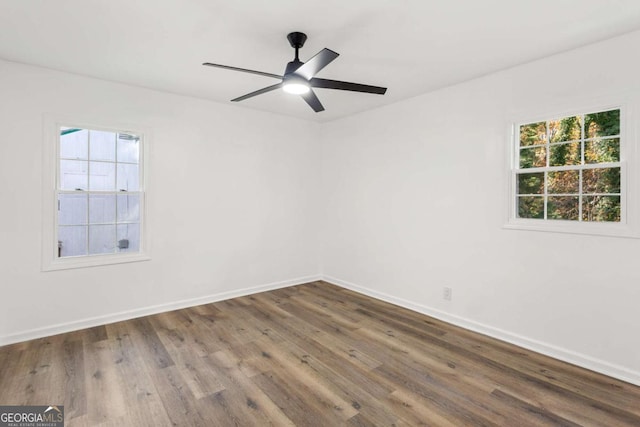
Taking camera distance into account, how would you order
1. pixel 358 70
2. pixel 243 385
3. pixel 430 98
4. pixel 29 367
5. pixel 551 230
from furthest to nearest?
pixel 430 98 → pixel 358 70 → pixel 551 230 → pixel 29 367 → pixel 243 385

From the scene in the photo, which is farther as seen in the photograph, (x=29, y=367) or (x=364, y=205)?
(x=364, y=205)

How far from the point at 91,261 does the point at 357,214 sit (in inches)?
132

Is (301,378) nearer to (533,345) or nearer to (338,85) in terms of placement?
(533,345)

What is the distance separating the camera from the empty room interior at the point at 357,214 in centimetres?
229

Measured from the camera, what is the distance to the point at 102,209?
3.75 metres

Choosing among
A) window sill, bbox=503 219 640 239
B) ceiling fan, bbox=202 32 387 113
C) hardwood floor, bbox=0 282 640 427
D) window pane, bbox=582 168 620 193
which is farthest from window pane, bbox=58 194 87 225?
window pane, bbox=582 168 620 193

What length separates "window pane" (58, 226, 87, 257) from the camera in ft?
11.5

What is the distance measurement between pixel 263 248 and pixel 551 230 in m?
3.52

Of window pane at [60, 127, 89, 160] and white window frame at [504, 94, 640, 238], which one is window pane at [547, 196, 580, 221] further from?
window pane at [60, 127, 89, 160]

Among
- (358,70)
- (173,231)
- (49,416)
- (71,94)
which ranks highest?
(358,70)

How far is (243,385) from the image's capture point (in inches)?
96.3

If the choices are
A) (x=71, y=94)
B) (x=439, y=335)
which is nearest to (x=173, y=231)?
(x=71, y=94)

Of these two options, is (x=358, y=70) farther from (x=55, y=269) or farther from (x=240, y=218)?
(x=55, y=269)

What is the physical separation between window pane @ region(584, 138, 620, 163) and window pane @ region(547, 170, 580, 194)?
16 cm
